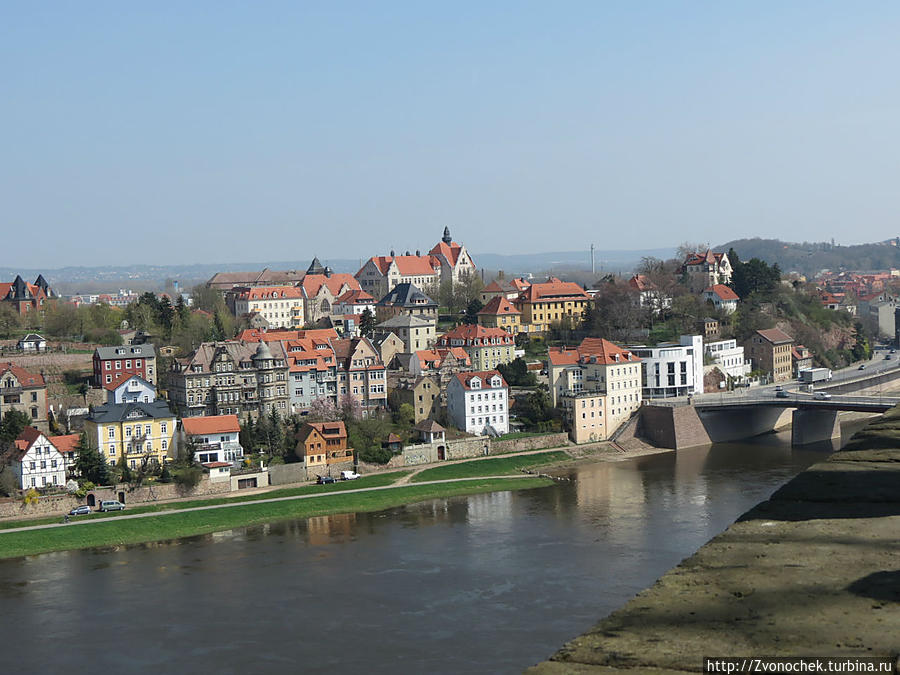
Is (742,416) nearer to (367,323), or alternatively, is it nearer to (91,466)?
(367,323)

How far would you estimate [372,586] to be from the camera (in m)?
23.8

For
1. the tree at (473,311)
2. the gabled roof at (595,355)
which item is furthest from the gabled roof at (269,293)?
the gabled roof at (595,355)

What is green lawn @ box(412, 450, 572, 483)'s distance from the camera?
1464 inches

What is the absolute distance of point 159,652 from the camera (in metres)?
19.8

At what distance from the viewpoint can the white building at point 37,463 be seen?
107 ft

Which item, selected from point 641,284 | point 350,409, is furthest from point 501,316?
point 350,409

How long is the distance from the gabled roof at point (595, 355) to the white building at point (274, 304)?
71.0ft

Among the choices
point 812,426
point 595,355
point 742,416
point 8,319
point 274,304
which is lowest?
point 812,426

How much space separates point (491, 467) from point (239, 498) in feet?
30.9

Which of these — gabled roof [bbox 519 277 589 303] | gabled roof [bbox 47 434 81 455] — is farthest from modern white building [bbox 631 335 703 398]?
gabled roof [bbox 47 434 81 455]

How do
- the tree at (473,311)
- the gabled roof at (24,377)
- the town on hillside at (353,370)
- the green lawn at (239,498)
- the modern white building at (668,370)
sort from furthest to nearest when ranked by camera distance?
the tree at (473,311), the modern white building at (668,370), the gabled roof at (24,377), the town on hillside at (353,370), the green lawn at (239,498)

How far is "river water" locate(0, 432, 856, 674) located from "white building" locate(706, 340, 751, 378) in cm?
1778

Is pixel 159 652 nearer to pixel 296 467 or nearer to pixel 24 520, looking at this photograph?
pixel 24 520

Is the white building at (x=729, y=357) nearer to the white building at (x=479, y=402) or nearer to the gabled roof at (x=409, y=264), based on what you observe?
the white building at (x=479, y=402)
